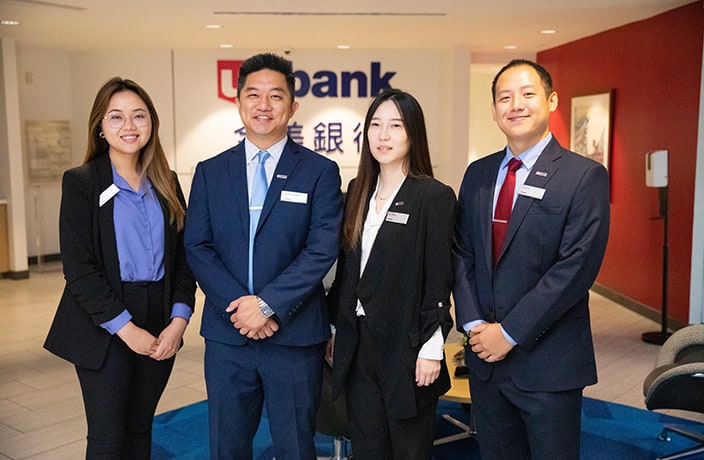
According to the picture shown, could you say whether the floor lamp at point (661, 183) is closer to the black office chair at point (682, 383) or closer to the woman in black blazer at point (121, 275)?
the black office chair at point (682, 383)

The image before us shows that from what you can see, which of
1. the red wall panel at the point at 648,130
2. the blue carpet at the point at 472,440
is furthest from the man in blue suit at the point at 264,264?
the red wall panel at the point at 648,130

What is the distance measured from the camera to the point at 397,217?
2.56 meters

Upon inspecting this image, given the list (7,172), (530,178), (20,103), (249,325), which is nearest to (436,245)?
(530,178)

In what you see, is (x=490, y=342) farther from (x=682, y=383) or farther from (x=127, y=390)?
(x=682, y=383)

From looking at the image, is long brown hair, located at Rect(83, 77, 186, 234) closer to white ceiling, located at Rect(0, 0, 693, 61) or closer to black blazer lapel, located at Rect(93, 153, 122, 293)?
black blazer lapel, located at Rect(93, 153, 122, 293)

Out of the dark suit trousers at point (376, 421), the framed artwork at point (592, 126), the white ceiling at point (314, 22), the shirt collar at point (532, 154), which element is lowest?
the dark suit trousers at point (376, 421)

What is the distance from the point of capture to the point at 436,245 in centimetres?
254

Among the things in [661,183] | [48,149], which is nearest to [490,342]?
[661,183]

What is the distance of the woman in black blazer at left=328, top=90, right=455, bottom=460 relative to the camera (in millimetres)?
2545

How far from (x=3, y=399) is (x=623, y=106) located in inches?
264

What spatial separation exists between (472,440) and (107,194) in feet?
8.54

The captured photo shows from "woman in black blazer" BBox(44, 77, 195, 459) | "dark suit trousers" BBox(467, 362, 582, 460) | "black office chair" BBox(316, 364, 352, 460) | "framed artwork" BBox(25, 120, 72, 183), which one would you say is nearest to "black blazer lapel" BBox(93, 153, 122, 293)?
"woman in black blazer" BBox(44, 77, 195, 459)

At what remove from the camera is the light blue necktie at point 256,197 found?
2.66 m

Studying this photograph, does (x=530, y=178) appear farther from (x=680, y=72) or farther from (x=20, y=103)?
(x=20, y=103)
